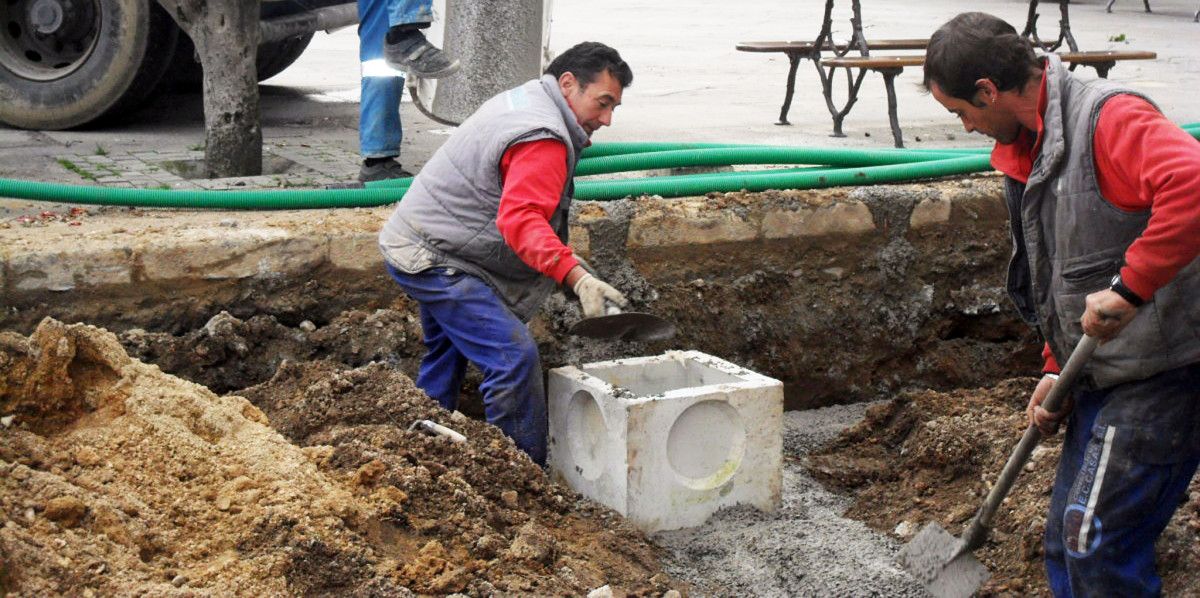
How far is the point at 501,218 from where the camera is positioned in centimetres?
376

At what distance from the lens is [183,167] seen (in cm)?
582

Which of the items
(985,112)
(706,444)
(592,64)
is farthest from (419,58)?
(985,112)

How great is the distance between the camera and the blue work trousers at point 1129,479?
282 centimetres

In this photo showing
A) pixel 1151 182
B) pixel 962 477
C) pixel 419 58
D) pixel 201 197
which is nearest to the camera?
pixel 1151 182

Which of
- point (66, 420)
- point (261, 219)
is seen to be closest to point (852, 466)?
point (261, 219)

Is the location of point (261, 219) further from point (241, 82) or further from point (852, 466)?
point (852, 466)

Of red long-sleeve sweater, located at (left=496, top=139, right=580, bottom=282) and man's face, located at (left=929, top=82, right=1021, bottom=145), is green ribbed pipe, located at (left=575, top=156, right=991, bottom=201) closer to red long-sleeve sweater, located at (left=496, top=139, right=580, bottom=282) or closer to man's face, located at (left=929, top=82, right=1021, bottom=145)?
red long-sleeve sweater, located at (left=496, top=139, right=580, bottom=282)

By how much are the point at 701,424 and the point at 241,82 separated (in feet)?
8.65

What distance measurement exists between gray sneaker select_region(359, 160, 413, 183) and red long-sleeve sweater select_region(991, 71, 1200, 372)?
3.33 m

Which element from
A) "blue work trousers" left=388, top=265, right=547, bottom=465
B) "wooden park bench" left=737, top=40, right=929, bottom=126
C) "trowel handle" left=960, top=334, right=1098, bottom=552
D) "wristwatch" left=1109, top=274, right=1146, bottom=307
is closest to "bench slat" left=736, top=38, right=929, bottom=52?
"wooden park bench" left=737, top=40, right=929, bottom=126

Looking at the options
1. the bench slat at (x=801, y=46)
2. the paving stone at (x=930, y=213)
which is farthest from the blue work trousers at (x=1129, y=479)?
the bench slat at (x=801, y=46)

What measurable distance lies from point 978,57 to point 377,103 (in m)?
3.14

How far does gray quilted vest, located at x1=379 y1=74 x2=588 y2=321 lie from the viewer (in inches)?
155

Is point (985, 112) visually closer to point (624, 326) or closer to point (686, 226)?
point (624, 326)
